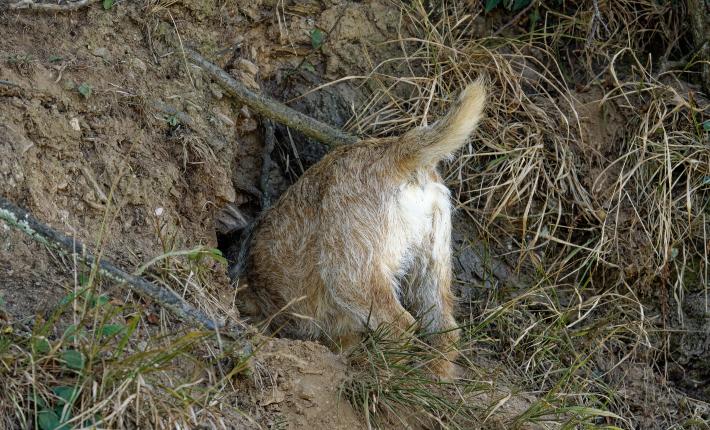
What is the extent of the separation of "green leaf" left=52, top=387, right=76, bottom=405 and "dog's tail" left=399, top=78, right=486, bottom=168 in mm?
1929

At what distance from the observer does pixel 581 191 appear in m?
5.20

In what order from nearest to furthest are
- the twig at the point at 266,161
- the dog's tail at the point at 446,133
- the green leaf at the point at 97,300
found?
the green leaf at the point at 97,300
the dog's tail at the point at 446,133
the twig at the point at 266,161

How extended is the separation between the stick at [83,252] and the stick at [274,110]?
68.7 inches

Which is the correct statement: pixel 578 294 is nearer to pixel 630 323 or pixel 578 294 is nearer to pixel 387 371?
pixel 630 323

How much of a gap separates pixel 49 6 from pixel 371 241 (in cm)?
195

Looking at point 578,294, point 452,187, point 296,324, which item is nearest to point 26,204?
point 296,324

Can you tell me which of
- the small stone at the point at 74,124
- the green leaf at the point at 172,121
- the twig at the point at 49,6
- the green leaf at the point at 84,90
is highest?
the twig at the point at 49,6

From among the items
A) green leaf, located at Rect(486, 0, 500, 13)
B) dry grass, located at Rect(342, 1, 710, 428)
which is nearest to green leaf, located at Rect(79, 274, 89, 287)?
dry grass, located at Rect(342, 1, 710, 428)

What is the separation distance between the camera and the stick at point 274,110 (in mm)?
4730

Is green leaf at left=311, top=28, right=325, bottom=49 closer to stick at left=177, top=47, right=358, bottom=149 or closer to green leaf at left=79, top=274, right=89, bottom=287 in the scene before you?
stick at left=177, top=47, right=358, bottom=149

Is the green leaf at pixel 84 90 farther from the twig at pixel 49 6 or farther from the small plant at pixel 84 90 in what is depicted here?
the twig at pixel 49 6

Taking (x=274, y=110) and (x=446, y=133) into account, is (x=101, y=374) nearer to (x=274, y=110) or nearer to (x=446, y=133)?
(x=446, y=133)

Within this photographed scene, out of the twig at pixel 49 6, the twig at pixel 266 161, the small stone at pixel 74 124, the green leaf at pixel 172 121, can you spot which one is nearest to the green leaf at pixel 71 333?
the small stone at pixel 74 124

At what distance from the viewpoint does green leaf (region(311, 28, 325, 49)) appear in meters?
5.31
